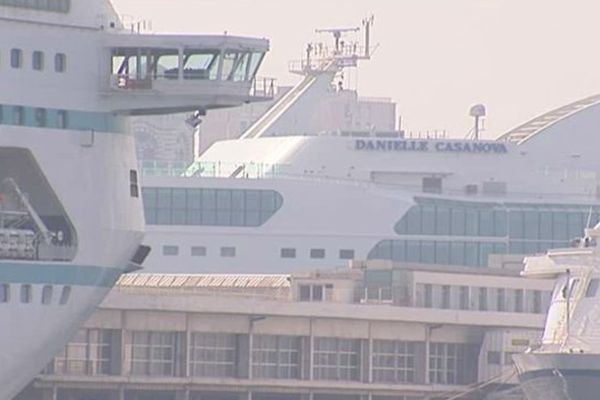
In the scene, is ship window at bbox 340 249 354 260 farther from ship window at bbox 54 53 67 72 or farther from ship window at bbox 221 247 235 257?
ship window at bbox 54 53 67 72

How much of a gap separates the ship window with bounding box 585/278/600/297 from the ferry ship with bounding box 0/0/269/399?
9.78 metres

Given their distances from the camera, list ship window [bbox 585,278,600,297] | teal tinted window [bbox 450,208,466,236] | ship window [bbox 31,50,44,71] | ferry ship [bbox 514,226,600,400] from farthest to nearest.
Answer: teal tinted window [bbox 450,208,466,236] → ship window [bbox 585,278,600,297] → ferry ship [bbox 514,226,600,400] → ship window [bbox 31,50,44,71]

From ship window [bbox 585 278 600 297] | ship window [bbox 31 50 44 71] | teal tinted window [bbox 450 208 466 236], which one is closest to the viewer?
ship window [bbox 31 50 44 71]

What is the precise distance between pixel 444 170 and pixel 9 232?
5528 centimetres

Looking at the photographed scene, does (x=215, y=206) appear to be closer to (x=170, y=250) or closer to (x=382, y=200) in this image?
(x=170, y=250)

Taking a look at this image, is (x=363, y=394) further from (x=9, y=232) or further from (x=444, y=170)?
(x=444, y=170)

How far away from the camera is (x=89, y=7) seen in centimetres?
7038

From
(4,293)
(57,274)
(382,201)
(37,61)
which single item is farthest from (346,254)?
(4,293)

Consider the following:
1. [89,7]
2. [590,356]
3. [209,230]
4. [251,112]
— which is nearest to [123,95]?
[89,7]

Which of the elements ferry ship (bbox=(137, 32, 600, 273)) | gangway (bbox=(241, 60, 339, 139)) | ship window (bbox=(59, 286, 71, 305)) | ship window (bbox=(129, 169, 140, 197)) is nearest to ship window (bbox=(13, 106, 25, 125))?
ship window (bbox=(59, 286, 71, 305))

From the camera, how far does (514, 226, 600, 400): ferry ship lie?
76.7m

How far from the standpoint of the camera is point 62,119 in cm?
6994

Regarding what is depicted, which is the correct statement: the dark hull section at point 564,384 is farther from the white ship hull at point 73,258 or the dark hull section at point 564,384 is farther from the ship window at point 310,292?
the ship window at point 310,292

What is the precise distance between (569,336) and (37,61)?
14103mm
